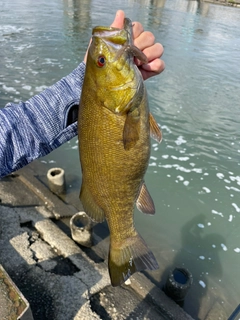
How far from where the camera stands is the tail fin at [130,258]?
76.2 inches

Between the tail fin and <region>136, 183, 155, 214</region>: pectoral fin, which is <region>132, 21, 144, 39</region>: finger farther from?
the tail fin

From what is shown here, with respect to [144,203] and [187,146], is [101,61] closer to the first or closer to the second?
[144,203]

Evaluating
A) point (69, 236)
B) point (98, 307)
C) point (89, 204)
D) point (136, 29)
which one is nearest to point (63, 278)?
point (98, 307)

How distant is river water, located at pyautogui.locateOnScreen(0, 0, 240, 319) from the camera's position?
17.3 feet

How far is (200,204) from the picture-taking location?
642 cm

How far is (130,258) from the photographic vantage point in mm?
1969

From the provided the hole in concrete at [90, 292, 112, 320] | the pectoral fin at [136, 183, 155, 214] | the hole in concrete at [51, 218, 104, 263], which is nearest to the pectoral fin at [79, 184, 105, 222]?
the pectoral fin at [136, 183, 155, 214]

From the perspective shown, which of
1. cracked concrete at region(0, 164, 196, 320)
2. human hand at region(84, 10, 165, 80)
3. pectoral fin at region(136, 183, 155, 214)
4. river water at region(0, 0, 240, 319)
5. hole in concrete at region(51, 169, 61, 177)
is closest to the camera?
human hand at region(84, 10, 165, 80)

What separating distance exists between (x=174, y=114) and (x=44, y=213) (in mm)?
6561

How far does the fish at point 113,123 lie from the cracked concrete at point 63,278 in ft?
6.67

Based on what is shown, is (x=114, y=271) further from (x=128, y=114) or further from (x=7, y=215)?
(x=7, y=215)

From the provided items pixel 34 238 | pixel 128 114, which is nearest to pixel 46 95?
pixel 128 114

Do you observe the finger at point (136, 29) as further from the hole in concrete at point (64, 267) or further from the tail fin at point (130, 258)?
the hole in concrete at point (64, 267)

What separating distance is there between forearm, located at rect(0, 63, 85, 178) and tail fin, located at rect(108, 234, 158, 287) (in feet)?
2.87
